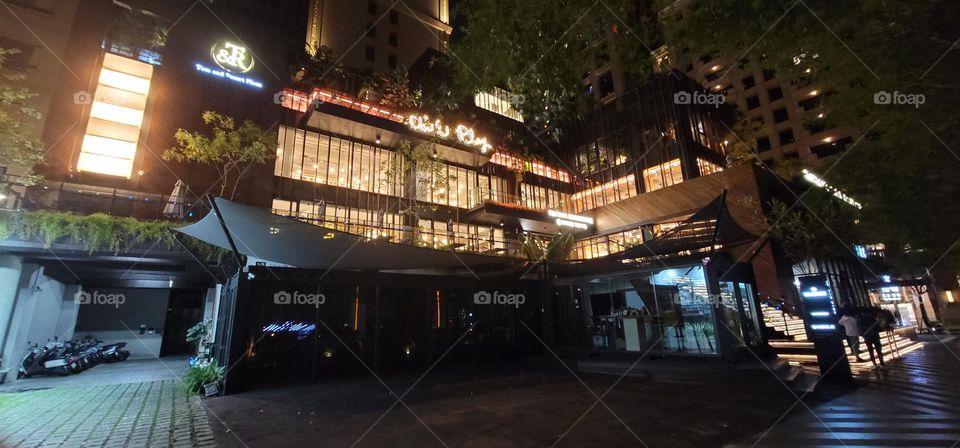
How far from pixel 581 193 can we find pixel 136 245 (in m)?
19.3

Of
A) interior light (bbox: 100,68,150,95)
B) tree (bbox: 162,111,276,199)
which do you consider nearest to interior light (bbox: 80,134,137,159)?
tree (bbox: 162,111,276,199)

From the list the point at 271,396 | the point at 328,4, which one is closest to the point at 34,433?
the point at 271,396

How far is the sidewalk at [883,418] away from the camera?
11.2 feet

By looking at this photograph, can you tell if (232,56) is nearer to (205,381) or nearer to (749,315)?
(205,381)

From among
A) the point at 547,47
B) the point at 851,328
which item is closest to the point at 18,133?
the point at 547,47

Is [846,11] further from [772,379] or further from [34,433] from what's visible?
[34,433]

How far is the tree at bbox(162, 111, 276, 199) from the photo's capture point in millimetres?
11414

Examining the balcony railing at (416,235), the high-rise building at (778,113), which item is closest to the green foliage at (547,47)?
the balcony railing at (416,235)

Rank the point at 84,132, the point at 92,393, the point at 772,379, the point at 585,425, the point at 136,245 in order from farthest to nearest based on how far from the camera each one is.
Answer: the point at 84,132 < the point at 136,245 < the point at 92,393 < the point at 772,379 < the point at 585,425

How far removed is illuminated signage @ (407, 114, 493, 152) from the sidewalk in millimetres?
13775

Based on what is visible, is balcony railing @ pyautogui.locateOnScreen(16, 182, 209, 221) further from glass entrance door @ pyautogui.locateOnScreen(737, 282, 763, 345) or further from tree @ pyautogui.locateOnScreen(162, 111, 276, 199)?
glass entrance door @ pyautogui.locateOnScreen(737, 282, 763, 345)

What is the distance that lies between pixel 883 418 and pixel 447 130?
1445 centimetres

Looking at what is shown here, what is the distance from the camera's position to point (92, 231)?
8789 millimetres

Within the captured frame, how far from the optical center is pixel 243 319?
7188mm
